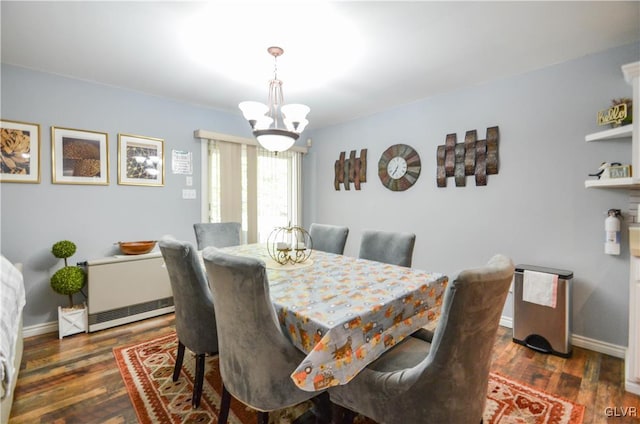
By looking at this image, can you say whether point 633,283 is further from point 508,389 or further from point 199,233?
point 199,233

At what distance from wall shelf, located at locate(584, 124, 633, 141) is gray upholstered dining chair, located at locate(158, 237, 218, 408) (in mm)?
2905

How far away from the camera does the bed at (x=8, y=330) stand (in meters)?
1.24

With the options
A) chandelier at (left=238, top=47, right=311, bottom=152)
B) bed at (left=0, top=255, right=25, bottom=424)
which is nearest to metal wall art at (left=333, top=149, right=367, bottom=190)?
chandelier at (left=238, top=47, right=311, bottom=152)

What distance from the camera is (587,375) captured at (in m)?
2.10

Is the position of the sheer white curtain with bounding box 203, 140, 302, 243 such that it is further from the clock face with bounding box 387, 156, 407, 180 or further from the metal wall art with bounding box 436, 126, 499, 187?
the metal wall art with bounding box 436, 126, 499, 187

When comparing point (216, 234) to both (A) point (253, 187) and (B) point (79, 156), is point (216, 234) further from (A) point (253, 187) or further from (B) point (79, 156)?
(B) point (79, 156)

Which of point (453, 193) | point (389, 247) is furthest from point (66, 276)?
point (453, 193)

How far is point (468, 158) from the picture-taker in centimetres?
305

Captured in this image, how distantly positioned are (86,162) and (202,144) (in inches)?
46.7

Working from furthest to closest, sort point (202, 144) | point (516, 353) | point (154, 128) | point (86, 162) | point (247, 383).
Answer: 1. point (202, 144)
2. point (154, 128)
3. point (86, 162)
4. point (516, 353)
5. point (247, 383)

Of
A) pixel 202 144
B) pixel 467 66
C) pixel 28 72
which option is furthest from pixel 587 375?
pixel 28 72

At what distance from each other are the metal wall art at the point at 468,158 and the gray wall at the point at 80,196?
2586 millimetres

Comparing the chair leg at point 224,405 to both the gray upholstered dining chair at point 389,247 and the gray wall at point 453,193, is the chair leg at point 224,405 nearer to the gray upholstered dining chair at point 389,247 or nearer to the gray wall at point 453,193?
the gray upholstered dining chair at point 389,247

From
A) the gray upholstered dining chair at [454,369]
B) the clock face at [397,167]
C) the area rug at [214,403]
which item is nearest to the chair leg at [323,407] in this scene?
the area rug at [214,403]
